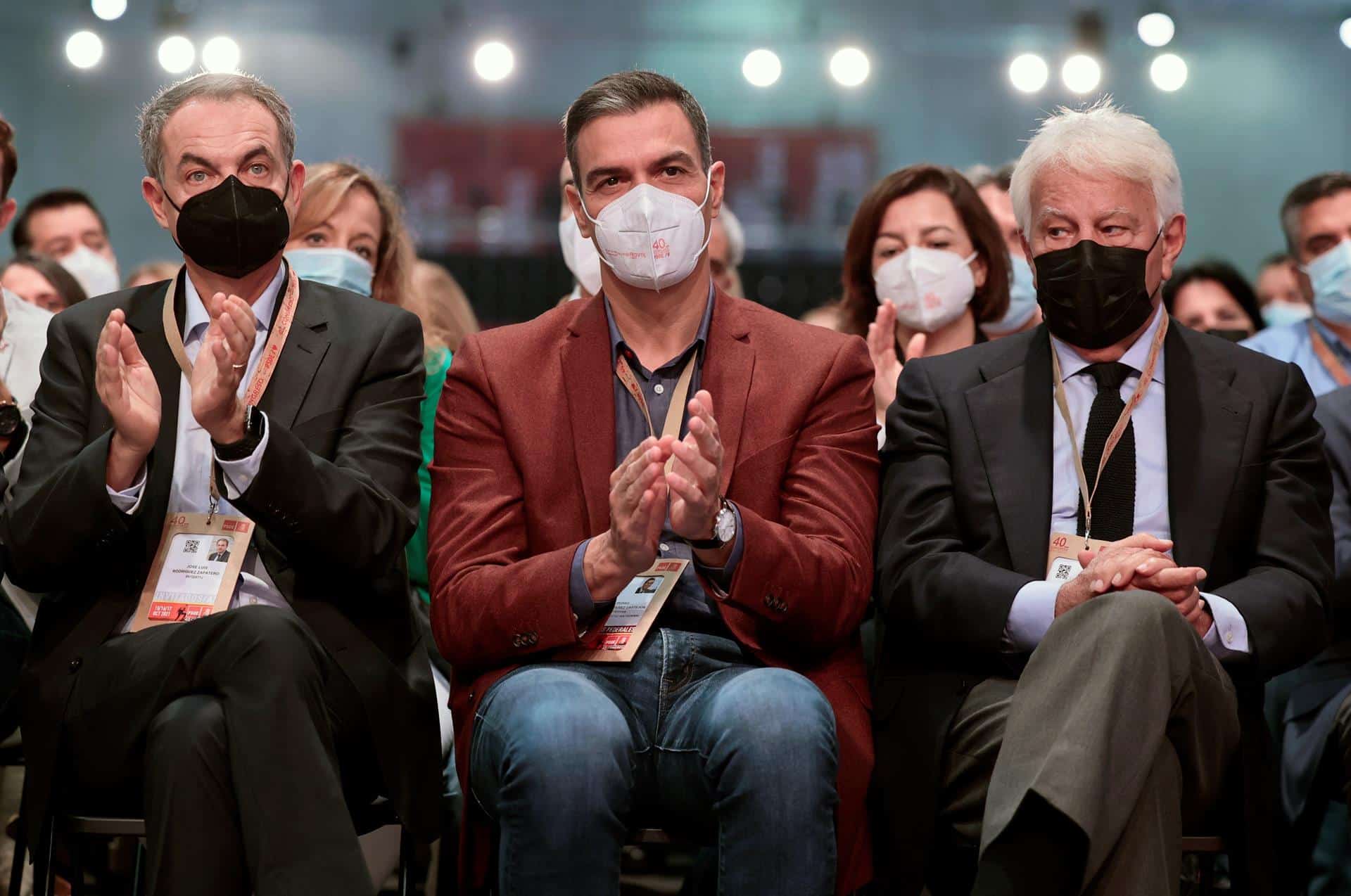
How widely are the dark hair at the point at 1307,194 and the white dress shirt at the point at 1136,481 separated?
1946mm

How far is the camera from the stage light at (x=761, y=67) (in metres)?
9.03

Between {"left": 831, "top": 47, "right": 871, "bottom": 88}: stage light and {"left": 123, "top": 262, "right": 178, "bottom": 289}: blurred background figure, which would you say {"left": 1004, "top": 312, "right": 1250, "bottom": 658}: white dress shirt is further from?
{"left": 831, "top": 47, "right": 871, "bottom": 88}: stage light

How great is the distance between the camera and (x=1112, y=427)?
290 cm

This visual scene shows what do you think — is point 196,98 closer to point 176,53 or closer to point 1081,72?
point 176,53

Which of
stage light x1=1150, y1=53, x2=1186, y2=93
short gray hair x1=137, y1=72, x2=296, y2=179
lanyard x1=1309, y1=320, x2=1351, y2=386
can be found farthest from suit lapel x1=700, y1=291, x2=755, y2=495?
stage light x1=1150, y1=53, x2=1186, y2=93

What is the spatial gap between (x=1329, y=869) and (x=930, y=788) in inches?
43.1

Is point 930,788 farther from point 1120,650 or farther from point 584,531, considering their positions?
point 584,531

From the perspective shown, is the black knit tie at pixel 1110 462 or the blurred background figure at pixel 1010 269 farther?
the blurred background figure at pixel 1010 269

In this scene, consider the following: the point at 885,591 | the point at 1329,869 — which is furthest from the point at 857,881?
the point at 1329,869

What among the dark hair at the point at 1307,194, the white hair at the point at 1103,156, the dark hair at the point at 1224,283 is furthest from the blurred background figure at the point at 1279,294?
the white hair at the point at 1103,156

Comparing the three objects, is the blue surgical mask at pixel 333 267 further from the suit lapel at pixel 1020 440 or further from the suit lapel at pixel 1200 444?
A: the suit lapel at pixel 1200 444

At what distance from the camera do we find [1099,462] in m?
2.86

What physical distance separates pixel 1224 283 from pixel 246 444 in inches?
168

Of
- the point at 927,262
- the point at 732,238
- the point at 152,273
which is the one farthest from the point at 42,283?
the point at 927,262
